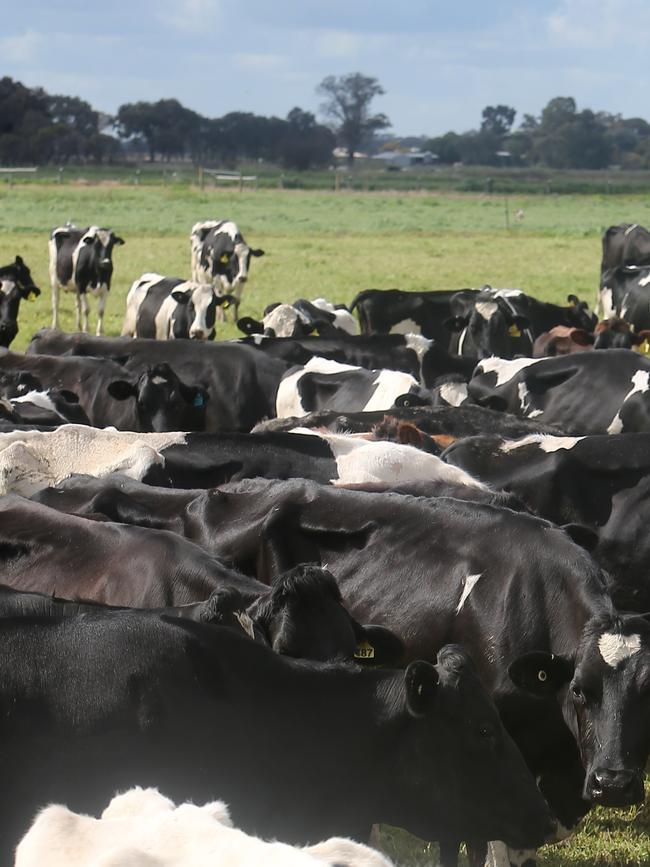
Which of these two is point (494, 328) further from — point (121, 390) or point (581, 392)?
point (121, 390)

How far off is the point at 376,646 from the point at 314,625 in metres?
0.27

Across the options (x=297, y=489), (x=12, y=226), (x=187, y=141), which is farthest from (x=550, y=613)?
(x=187, y=141)

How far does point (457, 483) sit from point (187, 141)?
13113 centimetres

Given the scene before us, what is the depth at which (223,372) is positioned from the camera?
11.7 meters

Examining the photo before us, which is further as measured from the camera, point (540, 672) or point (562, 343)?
point (562, 343)

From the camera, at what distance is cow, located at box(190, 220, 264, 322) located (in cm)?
2331

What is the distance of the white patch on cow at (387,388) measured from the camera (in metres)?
10.4

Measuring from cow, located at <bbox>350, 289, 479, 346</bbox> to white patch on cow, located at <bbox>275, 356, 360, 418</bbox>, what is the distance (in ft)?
17.7

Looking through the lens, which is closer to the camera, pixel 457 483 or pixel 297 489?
pixel 297 489

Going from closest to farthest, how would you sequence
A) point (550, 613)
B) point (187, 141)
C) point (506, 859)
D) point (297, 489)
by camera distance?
1. point (506, 859)
2. point (550, 613)
3. point (297, 489)
4. point (187, 141)

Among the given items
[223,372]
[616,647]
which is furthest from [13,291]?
[616,647]

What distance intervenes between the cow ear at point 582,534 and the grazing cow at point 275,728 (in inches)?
70.6

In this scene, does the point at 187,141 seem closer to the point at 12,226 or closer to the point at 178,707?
the point at 12,226

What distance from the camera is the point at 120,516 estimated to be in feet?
21.2
